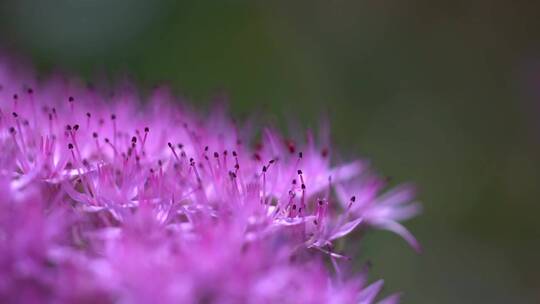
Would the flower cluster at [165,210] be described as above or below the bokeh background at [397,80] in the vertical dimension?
below

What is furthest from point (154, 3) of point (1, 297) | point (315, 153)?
point (1, 297)

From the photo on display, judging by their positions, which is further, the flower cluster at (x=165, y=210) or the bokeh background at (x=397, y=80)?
the bokeh background at (x=397, y=80)

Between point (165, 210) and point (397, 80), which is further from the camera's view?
point (397, 80)

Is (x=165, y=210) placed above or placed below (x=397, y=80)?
below

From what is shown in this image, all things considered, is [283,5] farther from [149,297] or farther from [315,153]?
[149,297]

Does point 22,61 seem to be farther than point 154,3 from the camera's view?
No
